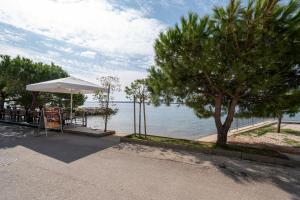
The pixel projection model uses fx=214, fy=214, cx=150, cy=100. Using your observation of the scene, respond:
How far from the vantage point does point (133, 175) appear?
4551mm

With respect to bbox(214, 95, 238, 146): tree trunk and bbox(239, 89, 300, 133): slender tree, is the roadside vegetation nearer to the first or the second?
bbox(239, 89, 300, 133): slender tree

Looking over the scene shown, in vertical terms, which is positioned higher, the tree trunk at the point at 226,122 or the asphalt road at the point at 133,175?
the tree trunk at the point at 226,122

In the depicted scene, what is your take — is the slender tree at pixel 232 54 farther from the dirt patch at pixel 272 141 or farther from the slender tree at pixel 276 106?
the dirt patch at pixel 272 141

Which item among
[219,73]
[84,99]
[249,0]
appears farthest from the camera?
[84,99]

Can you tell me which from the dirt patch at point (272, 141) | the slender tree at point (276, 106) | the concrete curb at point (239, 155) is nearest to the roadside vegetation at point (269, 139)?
the dirt patch at point (272, 141)

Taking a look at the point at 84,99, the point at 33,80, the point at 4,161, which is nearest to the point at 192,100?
the point at 4,161

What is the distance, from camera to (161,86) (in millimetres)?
8000

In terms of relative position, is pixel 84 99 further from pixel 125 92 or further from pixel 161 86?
pixel 161 86

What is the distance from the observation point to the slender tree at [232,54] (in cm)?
612

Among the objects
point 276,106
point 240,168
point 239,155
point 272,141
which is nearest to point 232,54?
point 276,106

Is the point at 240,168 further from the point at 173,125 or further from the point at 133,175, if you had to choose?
the point at 173,125

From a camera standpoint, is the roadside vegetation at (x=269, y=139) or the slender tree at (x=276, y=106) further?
the roadside vegetation at (x=269, y=139)

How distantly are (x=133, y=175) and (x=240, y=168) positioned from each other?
8.74 feet

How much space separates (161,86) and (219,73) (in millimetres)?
2127
